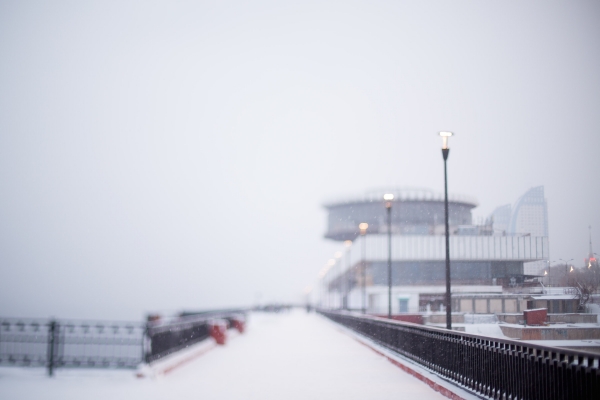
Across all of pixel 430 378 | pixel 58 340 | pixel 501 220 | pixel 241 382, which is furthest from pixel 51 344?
pixel 501 220

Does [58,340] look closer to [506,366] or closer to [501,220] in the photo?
[501,220]

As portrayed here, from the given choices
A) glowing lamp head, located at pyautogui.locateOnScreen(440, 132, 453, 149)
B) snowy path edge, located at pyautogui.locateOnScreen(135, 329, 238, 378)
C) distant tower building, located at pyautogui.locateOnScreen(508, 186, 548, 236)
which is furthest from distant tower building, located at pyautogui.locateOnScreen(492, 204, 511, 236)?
snowy path edge, located at pyautogui.locateOnScreen(135, 329, 238, 378)

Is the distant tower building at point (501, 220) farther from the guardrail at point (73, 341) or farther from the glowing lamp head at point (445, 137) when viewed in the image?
the guardrail at point (73, 341)

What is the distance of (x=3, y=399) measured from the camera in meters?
12.5

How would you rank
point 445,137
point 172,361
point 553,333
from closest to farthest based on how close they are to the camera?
point 553,333 < point 445,137 < point 172,361

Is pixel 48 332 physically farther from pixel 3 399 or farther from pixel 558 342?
pixel 558 342

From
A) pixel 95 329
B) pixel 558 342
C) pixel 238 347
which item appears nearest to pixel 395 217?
pixel 238 347

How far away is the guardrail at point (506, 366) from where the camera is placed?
7775mm

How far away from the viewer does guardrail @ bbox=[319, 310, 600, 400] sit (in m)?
7.77

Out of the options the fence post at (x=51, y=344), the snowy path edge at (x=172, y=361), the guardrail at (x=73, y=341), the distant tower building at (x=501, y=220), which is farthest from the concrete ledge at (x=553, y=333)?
the fence post at (x=51, y=344)

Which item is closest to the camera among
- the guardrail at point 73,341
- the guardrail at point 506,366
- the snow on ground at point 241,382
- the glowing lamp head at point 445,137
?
the guardrail at point 506,366

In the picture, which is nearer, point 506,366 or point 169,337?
point 506,366

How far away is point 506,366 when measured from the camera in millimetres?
10070

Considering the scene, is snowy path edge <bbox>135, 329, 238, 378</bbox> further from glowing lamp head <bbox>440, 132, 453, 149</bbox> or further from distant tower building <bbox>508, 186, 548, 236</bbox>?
glowing lamp head <bbox>440, 132, 453, 149</bbox>
